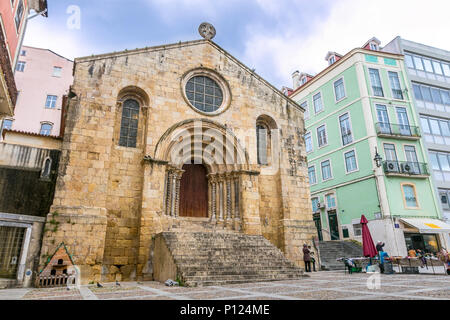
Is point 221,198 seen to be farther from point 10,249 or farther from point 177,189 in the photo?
point 10,249

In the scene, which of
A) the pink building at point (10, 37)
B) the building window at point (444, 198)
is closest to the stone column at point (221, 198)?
the pink building at point (10, 37)

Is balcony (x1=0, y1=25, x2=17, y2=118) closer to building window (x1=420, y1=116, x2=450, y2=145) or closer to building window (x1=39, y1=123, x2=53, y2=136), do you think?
building window (x1=39, y1=123, x2=53, y2=136)

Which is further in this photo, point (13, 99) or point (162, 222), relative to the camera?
point (162, 222)

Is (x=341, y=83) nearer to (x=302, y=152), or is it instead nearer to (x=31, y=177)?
(x=302, y=152)

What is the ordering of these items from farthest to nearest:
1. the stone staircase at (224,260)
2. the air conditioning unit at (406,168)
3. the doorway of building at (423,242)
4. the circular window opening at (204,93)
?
the air conditioning unit at (406,168)
the doorway of building at (423,242)
the circular window opening at (204,93)
the stone staircase at (224,260)

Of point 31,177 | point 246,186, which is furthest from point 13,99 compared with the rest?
point 246,186

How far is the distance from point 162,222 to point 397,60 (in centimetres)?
2131

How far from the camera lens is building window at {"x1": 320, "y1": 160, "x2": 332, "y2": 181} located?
23.4 meters

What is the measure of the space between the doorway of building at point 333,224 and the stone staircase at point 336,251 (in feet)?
8.80

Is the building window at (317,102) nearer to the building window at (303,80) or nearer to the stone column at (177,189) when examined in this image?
A: the building window at (303,80)

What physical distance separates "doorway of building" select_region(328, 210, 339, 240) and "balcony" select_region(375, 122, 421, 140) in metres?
6.66

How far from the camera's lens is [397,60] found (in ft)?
73.4

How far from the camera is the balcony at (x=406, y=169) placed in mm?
19031
